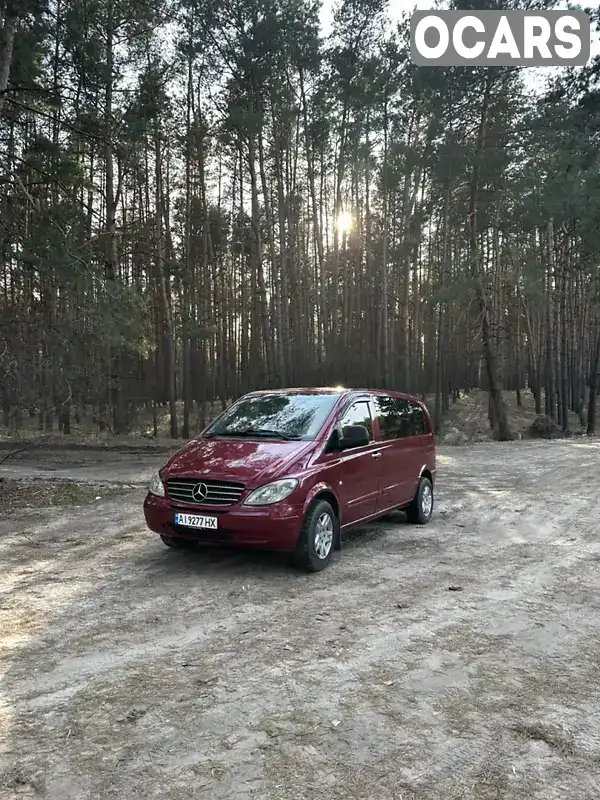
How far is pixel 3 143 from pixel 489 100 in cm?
1479

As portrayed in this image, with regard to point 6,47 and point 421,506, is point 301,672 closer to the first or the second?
point 421,506

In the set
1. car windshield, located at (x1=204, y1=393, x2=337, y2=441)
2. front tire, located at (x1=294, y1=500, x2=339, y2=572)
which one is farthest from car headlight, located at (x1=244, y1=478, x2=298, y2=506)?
car windshield, located at (x1=204, y1=393, x2=337, y2=441)

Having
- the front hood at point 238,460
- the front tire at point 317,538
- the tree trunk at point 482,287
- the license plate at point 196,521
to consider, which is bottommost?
the front tire at point 317,538

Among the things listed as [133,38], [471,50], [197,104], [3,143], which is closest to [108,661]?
[3,143]

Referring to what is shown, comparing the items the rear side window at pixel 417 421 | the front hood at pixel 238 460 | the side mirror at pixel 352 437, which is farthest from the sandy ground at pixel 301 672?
the rear side window at pixel 417 421

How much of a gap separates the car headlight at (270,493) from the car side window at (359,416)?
1296mm

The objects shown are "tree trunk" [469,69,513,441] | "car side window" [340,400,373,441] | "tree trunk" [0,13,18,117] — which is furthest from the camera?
"tree trunk" [469,69,513,441]

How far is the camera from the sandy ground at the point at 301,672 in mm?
2945

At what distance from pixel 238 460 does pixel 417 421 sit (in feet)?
11.6

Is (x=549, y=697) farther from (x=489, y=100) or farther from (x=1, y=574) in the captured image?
(x=489, y=100)

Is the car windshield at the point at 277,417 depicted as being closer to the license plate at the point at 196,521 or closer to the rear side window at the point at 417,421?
the license plate at the point at 196,521

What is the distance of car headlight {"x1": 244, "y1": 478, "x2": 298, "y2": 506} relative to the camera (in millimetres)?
5855

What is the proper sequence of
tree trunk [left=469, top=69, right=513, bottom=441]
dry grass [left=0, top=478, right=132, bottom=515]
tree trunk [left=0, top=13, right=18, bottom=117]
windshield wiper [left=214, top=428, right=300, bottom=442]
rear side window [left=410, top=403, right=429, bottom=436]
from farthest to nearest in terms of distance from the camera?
tree trunk [left=469, top=69, right=513, bottom=441] < tree trunk [left=0, top=13, right=18, bottom=117] < dry grass [left=0, top=478, right=132, bottom=515] < rear side window [left=410, top=403, right=429, bottom=436] < windshield wiper [left=214, top=428, right=300, bottom=442]

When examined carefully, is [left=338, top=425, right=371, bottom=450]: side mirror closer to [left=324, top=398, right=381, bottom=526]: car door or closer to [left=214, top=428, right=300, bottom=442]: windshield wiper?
[left=324, top=398, right=381, bottom=526]: car door
